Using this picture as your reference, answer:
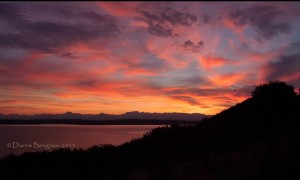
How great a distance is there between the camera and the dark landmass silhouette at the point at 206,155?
1066 centimetres

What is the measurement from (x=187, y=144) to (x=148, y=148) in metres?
2.11

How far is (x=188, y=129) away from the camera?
70.3 ft

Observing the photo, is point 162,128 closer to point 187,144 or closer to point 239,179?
point 187,144

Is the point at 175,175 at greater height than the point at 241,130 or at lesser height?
lesser

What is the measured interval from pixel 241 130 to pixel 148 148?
16.7 ft

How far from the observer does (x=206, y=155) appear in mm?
13016

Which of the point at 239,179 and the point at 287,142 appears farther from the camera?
the point at 287,142

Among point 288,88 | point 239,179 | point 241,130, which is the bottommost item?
point 239,179

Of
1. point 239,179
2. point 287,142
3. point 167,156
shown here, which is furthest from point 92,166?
point 287,142

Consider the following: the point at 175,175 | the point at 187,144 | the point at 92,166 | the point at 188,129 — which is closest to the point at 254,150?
the point at 175,175

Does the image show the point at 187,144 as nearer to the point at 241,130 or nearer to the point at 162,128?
the point at 241,130

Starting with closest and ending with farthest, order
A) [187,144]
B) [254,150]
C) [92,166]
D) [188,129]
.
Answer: [254,150]
[92,166]
[187,144]
[188,129]

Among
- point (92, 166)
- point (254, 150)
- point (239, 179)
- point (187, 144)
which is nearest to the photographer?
point (239, 179)

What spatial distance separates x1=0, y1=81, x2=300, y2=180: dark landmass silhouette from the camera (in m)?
10.7
